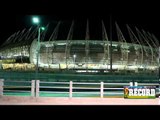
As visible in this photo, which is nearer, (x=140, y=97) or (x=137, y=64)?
(x=140, y=97)

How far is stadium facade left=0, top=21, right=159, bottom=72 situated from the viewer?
85750 millimetres

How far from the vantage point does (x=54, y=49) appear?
290ft

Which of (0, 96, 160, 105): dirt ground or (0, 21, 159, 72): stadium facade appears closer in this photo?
(0, 96, 160, 105): dirt ground

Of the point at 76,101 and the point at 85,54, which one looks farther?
the point at 85,54

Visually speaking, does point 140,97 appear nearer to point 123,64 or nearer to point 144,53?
point 123,64

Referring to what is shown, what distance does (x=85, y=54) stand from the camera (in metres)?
87.3

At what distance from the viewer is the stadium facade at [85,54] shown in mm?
85750

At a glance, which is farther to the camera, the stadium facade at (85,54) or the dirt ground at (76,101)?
the stadium facade at (85,54)

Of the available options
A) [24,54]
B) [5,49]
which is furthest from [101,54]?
[5,49]

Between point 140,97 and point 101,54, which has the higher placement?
point 101,54
